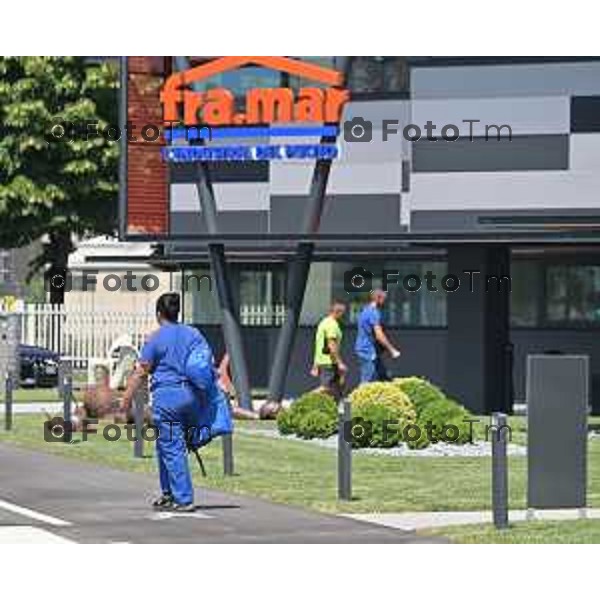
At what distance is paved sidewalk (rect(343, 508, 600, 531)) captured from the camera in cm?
1516

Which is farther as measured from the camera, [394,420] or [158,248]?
[158,248]

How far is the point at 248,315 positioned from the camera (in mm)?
38750

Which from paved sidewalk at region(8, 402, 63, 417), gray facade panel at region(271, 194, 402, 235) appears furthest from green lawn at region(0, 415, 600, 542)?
gray facade panel at region(271, 194, 402, 235)

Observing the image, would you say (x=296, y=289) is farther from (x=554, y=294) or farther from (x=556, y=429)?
(x=556, y=429)

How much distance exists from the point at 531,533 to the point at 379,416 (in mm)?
8156

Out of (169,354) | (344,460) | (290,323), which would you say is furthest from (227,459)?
(290,323)

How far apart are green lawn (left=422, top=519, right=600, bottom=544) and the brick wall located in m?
14.8

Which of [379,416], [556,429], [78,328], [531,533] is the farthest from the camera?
[78,328]

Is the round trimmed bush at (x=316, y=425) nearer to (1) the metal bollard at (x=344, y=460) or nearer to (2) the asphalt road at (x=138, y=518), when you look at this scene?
(2) the asphalt road at (x=138, y=518)

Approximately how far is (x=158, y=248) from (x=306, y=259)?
10633 millimetres

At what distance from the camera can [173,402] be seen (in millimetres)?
15469
